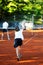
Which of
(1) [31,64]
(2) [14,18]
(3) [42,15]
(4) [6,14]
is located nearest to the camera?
(1) [31,64]

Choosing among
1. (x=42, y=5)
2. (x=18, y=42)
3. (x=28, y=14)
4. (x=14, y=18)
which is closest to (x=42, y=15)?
(x=42, y=5)

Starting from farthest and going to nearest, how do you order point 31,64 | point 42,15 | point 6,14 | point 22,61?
point 42,15, point 6,14, point 22,61, point 31,64

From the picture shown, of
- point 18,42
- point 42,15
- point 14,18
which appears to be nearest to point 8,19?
point 14,18

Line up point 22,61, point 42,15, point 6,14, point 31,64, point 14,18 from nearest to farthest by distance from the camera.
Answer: point 31,64 → point 22,61 → point 14,18 → point 6,14 → point 42,15

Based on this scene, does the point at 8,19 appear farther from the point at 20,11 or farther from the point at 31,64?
the point at 31,64

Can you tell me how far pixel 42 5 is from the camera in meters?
54.0

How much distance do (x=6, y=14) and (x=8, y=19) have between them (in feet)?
7.71

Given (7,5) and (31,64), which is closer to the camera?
(31,64)

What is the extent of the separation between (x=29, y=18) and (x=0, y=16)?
4777 millimetres

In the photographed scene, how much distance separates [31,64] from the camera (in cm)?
1115

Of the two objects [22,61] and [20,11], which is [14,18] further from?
[22,61]

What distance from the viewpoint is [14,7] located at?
164 ft

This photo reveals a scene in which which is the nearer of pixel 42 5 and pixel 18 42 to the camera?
pixel 18 42

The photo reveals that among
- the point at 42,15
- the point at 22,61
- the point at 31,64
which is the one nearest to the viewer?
the point at 31,64
